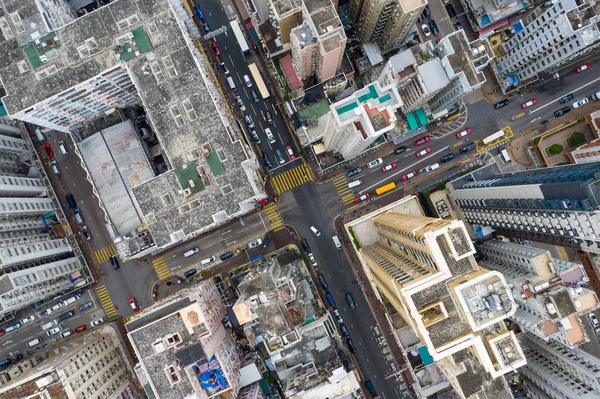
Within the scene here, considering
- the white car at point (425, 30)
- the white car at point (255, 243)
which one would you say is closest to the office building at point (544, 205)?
the white car at point (425, 30)

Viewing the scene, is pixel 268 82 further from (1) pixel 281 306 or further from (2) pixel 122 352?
(2) pixel 122 352

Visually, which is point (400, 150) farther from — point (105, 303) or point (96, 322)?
point (96, 322)

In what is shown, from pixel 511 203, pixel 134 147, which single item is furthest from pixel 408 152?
pixel 134 147

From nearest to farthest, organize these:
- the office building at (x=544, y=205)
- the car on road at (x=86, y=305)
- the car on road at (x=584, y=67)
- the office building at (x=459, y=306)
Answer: the office building at (x=459, y=306) < the office building at (x=544, y=205) < the car on road at (x=584, y=67) < the car on road at (x=86, y=305)

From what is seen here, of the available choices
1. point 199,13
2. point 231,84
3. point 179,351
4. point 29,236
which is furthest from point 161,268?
point 199,13

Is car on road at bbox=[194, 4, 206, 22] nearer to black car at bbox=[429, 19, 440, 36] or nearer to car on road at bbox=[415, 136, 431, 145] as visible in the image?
black car at bbox=[429, 19, 440, 36]

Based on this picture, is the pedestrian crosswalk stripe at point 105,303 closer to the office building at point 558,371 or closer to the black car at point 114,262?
the black car at point 114,262

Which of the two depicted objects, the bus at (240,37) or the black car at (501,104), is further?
the black car at (501,104)
